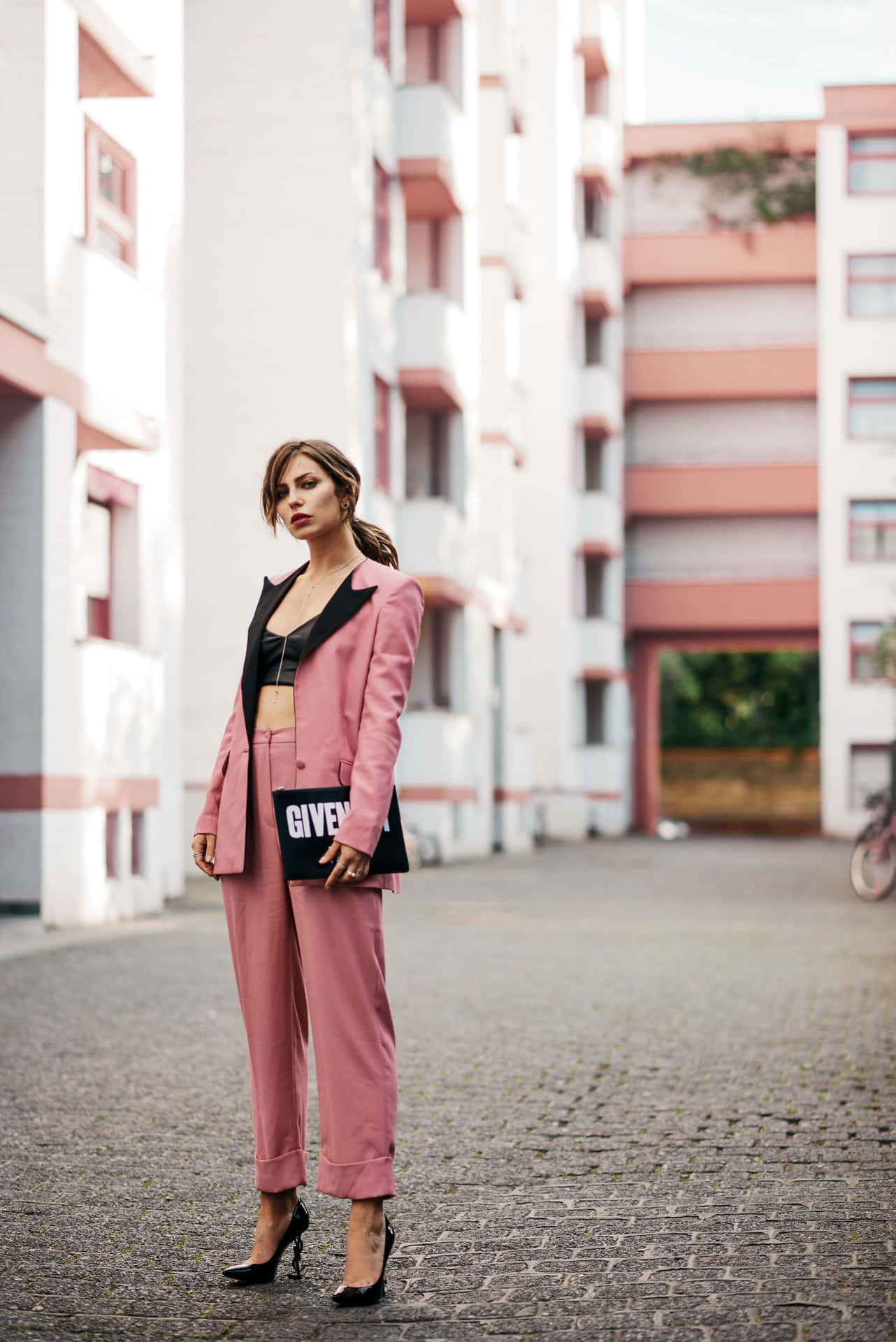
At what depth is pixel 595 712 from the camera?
157ft

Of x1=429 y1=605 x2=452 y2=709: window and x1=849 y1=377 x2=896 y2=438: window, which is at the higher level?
x1=849 y1=377 x2=896 y2=438: window

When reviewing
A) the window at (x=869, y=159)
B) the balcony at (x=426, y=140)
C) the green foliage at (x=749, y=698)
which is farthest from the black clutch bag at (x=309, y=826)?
the green foliage at (x=749, y=698)

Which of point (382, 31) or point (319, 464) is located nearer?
point (319, 464)

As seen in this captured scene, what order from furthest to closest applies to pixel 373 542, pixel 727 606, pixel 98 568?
pixel 727 606 < pixel 98 568 < pixel 373 542

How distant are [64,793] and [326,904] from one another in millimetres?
11821

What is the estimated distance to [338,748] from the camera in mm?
Answer: 4586

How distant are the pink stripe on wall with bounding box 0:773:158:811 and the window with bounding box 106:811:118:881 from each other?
143 mm

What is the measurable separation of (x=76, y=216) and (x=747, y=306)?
35837 millimetres

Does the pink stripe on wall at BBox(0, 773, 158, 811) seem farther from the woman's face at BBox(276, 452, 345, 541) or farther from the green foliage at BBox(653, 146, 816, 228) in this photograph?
the green foliage at BBox(653, 146, 816, 228)

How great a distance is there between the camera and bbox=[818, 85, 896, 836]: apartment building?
159ft

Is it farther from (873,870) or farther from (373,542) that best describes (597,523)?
(373,542)

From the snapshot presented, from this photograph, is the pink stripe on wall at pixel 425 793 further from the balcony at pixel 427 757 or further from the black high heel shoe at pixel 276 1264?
the black high heel shoe at pixel 276 1264

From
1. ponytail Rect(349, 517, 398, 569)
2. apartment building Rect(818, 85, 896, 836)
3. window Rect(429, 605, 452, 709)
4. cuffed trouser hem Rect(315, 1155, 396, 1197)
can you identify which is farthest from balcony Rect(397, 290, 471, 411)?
cuffed trouser hem Rect(315, 1155, 396, 1197)

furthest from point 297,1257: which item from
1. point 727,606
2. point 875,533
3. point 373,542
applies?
point 727,606
